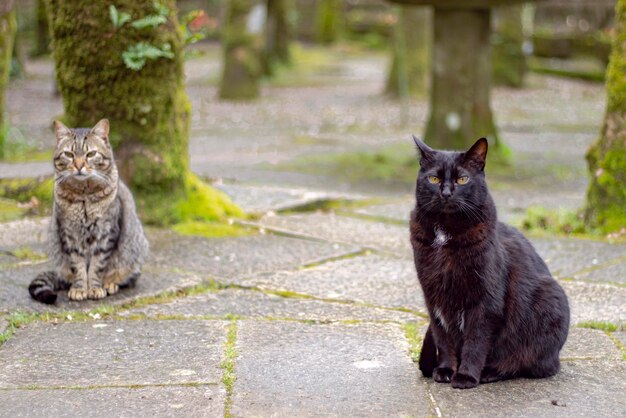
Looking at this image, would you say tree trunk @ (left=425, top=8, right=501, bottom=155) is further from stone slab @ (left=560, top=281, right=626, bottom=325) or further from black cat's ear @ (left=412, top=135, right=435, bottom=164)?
black cat's ear @ (left=412, top=135, right=435, bottom=164)

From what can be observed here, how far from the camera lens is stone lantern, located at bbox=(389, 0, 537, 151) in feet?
31.9

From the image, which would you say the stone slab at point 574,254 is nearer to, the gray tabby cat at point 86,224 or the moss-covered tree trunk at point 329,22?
the gray tabby cat at point 86,224

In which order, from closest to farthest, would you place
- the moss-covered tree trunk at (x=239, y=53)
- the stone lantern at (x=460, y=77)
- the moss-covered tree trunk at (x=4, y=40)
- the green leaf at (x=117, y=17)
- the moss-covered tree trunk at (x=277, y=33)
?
1. the green leaf at (x=117, y=17)
2. the moss-covered tree trunk at (x=4, y=40)
3. the stone lantern at (x=460, y=77)
4. the moss-covered tree trunk at (x=239, y=53)
5. the moss-covered tree trunk at (x=277, y=33)

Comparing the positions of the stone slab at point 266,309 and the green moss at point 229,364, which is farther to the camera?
the stone slab at point 266,309

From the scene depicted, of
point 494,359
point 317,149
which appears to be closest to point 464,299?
point 494,359

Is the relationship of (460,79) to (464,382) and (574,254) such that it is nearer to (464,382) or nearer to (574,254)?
(574,254)

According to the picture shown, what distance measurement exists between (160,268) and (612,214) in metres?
3.33

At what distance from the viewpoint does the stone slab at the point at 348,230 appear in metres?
6.51

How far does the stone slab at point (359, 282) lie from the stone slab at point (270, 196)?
1.74 m

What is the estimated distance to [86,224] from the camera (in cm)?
496

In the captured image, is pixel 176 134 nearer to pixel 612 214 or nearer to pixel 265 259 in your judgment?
pixel 265 259

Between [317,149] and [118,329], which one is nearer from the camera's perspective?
[118,329]

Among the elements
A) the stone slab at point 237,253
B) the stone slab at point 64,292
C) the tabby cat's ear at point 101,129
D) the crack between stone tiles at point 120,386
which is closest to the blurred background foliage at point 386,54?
the stone slab at point 237,253

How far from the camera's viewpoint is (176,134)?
22.2 ft
